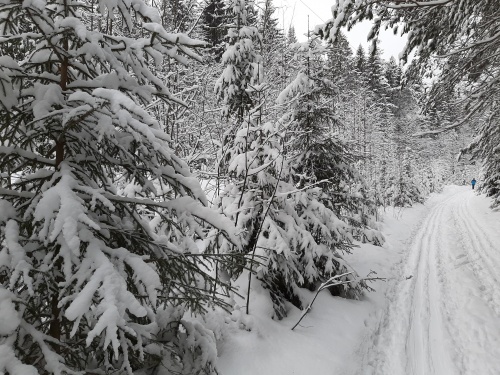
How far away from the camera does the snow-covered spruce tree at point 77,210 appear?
166 cm

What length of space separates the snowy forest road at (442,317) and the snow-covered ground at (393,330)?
0.06ft

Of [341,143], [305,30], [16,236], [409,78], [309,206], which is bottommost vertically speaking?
[309,206]

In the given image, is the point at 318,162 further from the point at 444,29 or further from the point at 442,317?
the point at 442,317

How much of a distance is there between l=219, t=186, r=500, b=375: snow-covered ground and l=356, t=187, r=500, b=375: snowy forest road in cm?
2

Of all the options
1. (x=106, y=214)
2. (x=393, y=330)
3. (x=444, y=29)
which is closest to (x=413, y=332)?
(x=393, y=330)

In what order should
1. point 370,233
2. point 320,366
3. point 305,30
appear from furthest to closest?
point 370,233 < point 305,30 < point 320,366

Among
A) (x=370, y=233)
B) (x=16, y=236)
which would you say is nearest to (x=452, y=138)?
(x=370, y=233)

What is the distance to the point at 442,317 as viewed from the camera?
279 inches

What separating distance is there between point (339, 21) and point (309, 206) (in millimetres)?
3982

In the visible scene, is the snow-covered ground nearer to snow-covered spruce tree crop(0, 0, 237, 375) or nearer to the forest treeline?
the forest treeline

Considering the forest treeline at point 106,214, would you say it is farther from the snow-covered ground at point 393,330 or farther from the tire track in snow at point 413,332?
the tire track in snow at point 413,332

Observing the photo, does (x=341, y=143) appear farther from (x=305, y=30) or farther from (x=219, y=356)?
(x=219, y=356)

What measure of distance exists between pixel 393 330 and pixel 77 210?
23.1 ft

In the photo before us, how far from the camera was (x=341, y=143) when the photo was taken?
817cm
